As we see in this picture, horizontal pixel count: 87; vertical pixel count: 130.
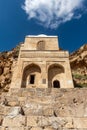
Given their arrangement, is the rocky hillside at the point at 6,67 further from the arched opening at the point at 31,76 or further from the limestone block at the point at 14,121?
the limestone block at the point at 14,121

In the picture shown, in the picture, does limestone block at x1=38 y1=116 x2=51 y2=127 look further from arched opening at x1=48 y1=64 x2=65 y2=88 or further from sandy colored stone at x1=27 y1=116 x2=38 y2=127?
arched opening at x1=48 y1=64 x2=65 y2=88

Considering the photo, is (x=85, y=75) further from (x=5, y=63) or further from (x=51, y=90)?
(x=51, y=90)

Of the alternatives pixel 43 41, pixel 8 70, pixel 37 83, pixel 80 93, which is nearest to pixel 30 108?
pixel 80 93

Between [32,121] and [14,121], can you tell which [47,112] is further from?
[14,121]

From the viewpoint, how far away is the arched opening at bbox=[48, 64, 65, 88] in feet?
64.5

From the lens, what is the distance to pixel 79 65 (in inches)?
1192

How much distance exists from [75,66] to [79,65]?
798mm

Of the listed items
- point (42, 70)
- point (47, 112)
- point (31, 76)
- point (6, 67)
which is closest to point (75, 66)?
point (42, 70)

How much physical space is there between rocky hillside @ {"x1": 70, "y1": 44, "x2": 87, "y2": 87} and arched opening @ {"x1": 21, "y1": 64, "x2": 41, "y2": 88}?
10.1m

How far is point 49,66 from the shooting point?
2048 cm

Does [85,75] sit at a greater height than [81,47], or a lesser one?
lesser

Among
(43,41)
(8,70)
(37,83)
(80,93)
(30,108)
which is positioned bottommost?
(30,108)

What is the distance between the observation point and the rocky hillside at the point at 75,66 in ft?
90.7

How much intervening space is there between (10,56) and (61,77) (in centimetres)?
1495
